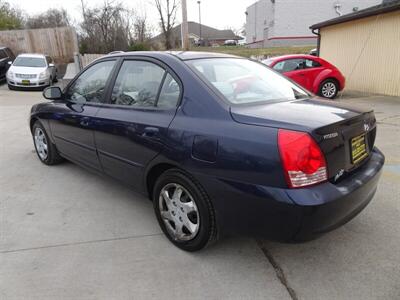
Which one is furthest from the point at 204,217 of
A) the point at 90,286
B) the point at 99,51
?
the point at 99,51

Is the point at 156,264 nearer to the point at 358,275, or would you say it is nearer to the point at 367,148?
the point at 358,275

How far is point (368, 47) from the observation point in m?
11.6

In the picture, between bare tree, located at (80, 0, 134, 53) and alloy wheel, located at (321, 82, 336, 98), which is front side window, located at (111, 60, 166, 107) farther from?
bare tree, located at (80, 0, 134, 53)

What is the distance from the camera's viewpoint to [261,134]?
2176mm

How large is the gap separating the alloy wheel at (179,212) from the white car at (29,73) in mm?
13690

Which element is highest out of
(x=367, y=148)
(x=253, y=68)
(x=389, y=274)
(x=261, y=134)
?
(x=253, y=68)

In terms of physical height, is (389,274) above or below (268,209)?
below

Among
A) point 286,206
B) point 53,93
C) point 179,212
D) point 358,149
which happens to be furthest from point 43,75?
point 286,206

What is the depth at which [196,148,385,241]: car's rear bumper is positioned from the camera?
209 cm

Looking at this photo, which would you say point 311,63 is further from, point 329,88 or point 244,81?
point 244,81

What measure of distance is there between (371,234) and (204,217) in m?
1.57

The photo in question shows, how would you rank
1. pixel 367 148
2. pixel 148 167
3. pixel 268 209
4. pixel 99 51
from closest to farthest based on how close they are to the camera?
1. pixel 268 209
2. pixel 367 148
3. pixel 148 167
4. pixel 99 51

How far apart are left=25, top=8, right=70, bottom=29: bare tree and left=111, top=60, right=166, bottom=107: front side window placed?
Answer: 42634 millimetres

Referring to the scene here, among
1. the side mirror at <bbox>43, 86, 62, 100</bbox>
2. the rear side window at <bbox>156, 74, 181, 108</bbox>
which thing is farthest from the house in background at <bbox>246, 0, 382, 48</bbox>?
the rear side window at <bbox>156, 74, 181, 108</bbox>
